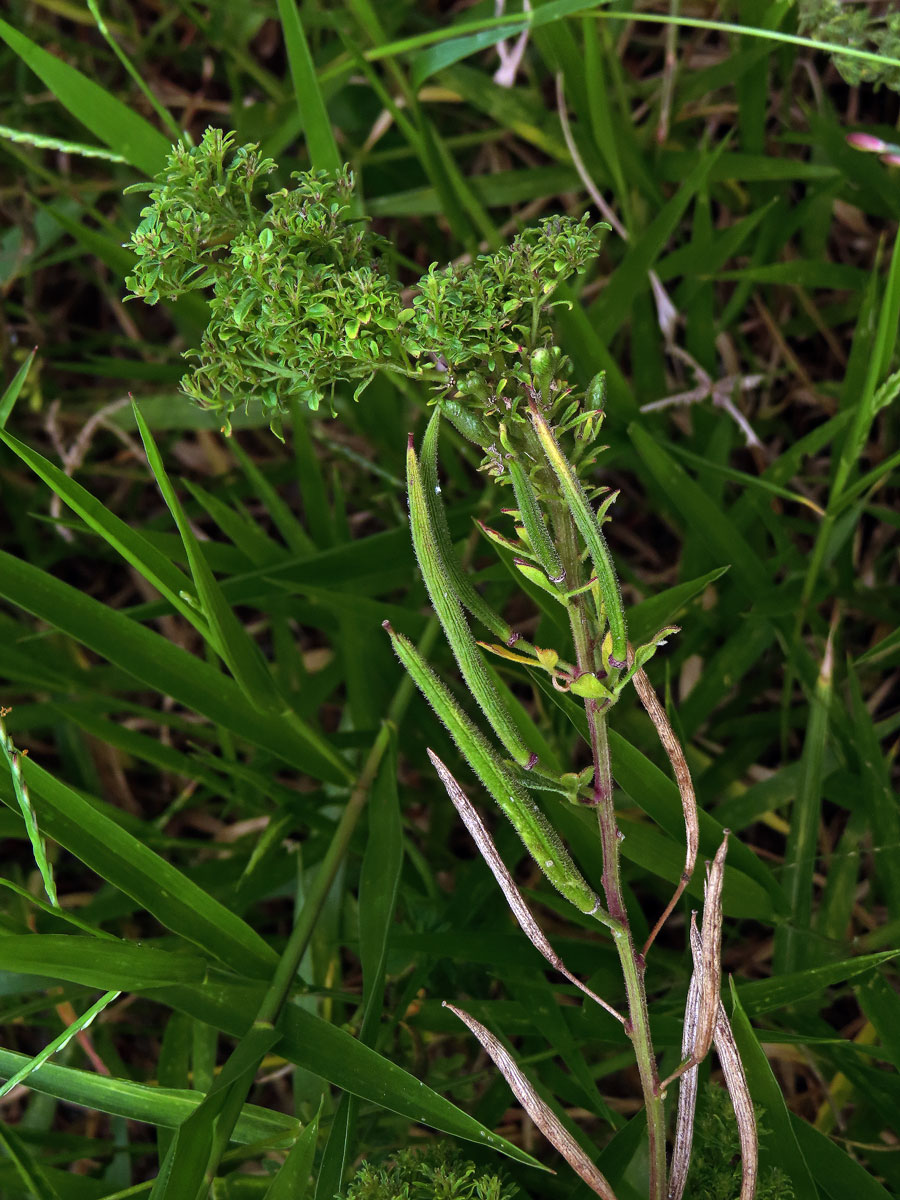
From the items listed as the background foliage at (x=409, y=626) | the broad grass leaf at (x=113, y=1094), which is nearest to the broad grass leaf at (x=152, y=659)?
the background foliage at (x=409, y=626)

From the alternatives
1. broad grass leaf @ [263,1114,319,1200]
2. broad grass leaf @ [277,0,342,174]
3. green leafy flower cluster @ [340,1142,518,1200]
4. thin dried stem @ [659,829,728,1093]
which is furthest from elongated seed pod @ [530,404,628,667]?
broad grass leaf @ [277,0,342,174]

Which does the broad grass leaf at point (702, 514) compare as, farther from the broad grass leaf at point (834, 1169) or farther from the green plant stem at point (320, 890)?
the broad grass leaf at point (834, 1169)

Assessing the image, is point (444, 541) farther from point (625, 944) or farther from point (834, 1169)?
point (834, 1169)

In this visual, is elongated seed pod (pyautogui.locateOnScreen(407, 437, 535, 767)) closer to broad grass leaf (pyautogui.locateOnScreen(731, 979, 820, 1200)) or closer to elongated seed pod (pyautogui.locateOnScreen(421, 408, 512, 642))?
elongated seed pod (pyautogui.locateOnScreen(421, 408, 512, 642))

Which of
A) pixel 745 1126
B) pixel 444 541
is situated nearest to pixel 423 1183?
pixel 745 1126

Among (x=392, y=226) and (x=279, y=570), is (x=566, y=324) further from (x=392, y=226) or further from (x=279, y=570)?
(x=392, y=226)
